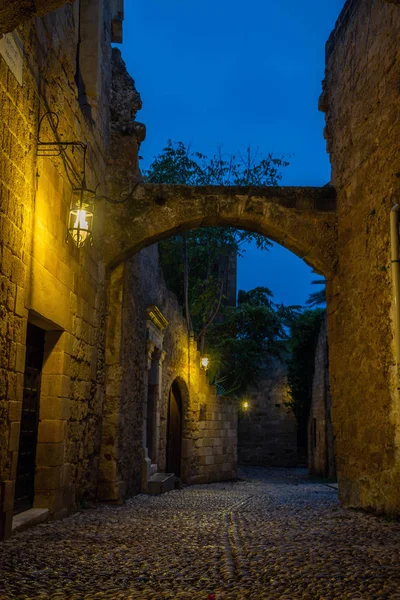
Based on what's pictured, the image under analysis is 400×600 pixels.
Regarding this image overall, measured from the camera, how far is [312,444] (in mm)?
16328

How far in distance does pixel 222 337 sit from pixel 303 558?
14.3 m

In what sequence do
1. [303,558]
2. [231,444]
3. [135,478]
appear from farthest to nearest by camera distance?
[231,444] → [135,478] → [303,558]

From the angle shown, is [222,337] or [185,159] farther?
[222,337]

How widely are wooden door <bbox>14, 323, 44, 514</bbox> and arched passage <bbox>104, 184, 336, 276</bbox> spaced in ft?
7.14

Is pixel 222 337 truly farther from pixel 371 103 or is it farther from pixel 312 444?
pixel 371 103

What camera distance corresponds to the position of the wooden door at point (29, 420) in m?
4.91

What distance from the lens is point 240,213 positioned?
288 inches

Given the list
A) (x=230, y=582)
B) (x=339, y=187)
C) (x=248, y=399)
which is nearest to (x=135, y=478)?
(x=339, y=187)

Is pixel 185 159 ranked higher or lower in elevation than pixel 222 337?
higher

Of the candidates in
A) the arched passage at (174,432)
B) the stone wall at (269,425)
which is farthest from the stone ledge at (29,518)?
the stone wall at (269,425)

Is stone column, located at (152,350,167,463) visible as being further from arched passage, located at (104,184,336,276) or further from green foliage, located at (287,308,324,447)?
green foliage, located at (287,308,324,447)

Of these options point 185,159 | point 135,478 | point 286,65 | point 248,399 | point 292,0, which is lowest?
point 135,478

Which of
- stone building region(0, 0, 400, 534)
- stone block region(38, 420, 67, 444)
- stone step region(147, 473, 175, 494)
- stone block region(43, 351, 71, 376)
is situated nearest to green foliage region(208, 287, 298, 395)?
stone step region(147, 473, 175, 494)

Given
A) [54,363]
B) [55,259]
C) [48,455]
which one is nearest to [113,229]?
[55,259]
